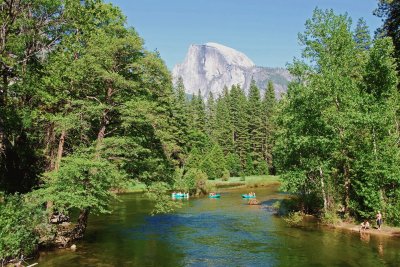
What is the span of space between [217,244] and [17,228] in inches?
546

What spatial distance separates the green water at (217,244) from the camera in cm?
2342

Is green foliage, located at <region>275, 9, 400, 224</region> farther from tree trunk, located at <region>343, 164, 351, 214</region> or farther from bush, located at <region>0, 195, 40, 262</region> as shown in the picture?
bush, located at <region>0, 195, 40, 262</region>

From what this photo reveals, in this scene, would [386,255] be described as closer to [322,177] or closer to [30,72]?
[322,177]

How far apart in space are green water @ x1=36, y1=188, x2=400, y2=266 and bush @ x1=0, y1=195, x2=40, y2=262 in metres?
1.69

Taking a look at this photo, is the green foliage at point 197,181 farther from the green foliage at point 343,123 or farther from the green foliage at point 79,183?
A: the green foliage at point 79,183

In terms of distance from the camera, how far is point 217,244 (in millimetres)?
28156

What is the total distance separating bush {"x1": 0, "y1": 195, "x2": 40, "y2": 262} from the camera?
60.8 ft

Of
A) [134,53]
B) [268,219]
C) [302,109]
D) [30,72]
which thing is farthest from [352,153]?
[30,72]

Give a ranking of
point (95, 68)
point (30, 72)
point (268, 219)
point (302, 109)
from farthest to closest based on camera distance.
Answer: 1. point (268, 219)
2. point (302, 109)
3. point (95, 68)
4. point (30, 72)

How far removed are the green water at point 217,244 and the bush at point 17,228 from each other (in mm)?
1688

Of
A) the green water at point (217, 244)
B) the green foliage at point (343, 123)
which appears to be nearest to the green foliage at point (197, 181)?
the green water at point (217, 244)

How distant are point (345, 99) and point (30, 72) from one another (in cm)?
2549

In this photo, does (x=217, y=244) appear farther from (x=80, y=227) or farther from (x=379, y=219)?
(x=379, y=219)

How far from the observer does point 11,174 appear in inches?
1163
